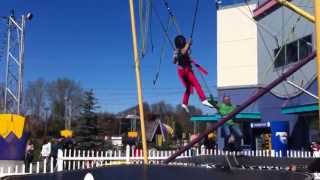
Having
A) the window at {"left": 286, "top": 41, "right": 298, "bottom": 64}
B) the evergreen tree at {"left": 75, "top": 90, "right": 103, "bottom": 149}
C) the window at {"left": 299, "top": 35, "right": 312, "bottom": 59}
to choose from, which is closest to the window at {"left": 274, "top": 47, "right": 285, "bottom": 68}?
the window at {"left": 286, "top": 41, "right": 298, "bottom": 64}

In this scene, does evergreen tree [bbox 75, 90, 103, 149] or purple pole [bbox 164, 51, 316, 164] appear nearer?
purple pole [bbox 164, 51, 316, 164]

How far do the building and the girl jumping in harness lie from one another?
31.6 ft

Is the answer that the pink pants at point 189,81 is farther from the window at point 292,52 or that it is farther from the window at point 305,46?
the window at point 292,52

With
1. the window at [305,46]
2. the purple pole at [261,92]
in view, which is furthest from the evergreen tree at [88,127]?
the purple pole at [261,92]

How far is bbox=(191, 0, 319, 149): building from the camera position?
62.3ft

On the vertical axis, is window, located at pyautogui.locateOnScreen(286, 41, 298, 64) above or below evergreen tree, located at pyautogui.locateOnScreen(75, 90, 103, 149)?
above

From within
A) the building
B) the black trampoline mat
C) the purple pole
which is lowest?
the black trampoline mat

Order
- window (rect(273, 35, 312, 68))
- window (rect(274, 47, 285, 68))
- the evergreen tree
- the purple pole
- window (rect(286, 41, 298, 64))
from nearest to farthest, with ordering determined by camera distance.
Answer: the purple pole, window (rect(273, 35, 312, 68)), window (rect(286, 41, 298, 64)), window (rect(274, 47, 285, 68)), the evergreen tree

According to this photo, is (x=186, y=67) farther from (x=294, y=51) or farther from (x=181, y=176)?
Result: (x=294, y=51)

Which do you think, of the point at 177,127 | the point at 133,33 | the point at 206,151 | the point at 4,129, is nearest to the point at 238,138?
the point at 206,151

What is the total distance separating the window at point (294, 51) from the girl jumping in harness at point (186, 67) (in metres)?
11.6

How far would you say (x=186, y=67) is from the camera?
8.12 m

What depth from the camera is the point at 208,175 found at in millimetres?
5301

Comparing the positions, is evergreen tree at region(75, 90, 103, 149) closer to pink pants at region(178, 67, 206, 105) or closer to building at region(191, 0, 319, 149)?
building at region(191, 0, 319, 149)
